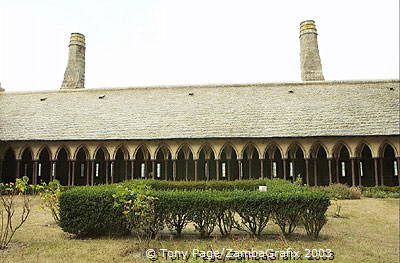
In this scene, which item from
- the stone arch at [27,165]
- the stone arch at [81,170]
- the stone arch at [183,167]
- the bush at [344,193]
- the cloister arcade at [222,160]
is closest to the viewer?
the bush at [344,193]

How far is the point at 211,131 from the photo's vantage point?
24734 millimetres

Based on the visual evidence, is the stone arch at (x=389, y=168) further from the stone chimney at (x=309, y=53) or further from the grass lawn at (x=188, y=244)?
the grass lawn at (x=188, y=244)

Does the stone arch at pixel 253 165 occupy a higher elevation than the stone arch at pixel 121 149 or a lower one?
lower

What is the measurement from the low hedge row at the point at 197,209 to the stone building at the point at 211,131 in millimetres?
13262

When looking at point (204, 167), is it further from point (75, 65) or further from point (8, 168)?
point (75, 65)

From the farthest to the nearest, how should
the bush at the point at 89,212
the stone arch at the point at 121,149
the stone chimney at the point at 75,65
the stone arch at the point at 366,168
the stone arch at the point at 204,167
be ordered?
the stone chimney at the point at 75,65 → the stone arch at the point at 204,167 → the stone arch at the point at 366,168 → the stone arch at the point at 121,149 → the bush at the point at 89,212

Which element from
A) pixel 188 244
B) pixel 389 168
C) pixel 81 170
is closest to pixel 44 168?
pixel 81 170

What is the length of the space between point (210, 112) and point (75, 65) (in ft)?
56.0

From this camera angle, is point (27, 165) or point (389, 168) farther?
point (27, 165)

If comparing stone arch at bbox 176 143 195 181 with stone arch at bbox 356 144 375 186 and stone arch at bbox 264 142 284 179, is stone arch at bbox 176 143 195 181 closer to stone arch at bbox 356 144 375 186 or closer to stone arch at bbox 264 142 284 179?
stone arch at bbox 264 142 284 179

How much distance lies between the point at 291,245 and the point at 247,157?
56.4ft

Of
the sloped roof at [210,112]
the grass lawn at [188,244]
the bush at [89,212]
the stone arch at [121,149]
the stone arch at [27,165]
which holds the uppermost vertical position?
the sloped roof at [210,112]

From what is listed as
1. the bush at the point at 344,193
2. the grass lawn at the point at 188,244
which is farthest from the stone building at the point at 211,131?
the grass lawn at the point at 188,244

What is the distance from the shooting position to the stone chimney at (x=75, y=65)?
3616cm
